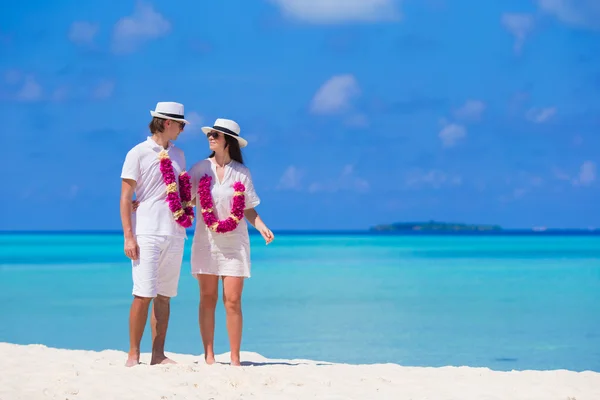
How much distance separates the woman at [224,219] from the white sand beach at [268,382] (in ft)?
1.65

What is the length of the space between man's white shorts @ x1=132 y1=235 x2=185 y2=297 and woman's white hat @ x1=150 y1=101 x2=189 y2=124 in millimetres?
808

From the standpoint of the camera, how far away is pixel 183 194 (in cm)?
595

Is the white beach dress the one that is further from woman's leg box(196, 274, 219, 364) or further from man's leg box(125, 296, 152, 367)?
man's leg box(125, 296, 152, 367)

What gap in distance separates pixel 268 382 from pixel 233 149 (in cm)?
166

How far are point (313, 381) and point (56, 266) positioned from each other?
86.9 feet

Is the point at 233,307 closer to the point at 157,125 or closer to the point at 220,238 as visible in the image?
the point at 220,238

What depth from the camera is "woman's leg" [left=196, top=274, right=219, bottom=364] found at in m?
6.20

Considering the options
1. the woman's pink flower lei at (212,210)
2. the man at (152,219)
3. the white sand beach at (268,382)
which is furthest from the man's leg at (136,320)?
the woman's pink flower lei at (212,210)

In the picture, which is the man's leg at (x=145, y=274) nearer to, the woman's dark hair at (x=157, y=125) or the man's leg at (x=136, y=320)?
the man's leg at (x=136, y=320)

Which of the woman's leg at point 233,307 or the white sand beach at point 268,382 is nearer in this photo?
the white sand beach at point 268,382

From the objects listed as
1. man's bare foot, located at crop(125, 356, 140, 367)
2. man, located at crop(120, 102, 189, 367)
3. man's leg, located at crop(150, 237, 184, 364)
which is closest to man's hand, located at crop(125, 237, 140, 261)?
man, located at crop(120, 102, 189, 367)

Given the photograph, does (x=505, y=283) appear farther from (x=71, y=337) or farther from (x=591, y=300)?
(x=71, y=337)

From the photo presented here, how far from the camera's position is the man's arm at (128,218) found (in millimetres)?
5703

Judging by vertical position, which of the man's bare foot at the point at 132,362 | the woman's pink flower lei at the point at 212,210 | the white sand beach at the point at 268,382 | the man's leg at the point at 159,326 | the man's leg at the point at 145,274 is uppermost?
the woman's pink flower lei at the point at 212,210
